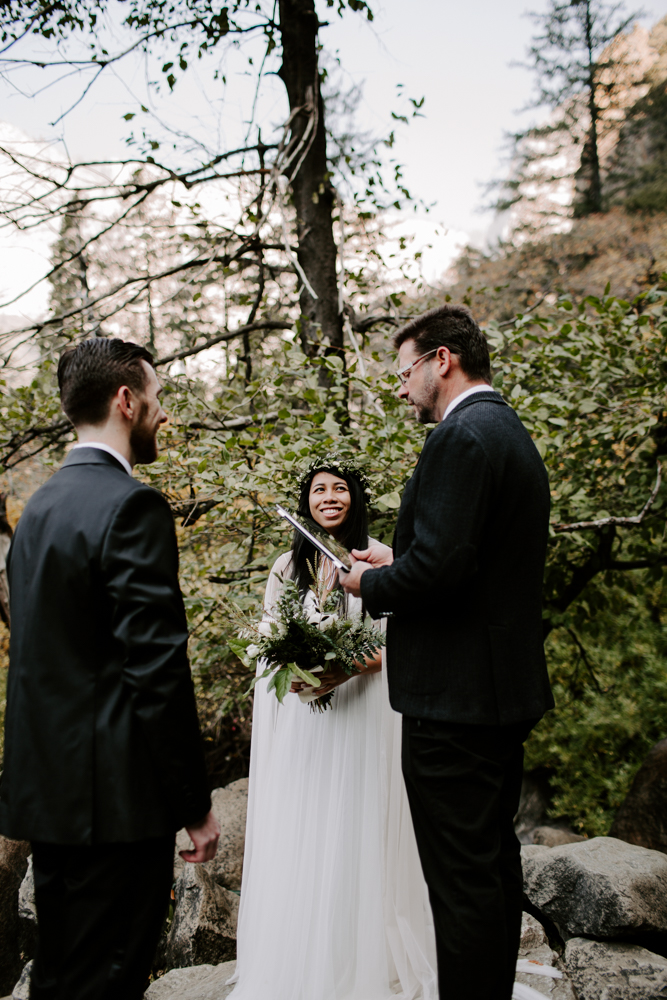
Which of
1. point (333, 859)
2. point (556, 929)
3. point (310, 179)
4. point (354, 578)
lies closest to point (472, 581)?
point (354, 578)

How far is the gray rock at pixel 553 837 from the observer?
5.60 m

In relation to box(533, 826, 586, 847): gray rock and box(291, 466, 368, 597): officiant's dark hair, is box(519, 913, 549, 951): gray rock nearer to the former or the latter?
box(291, 466, 368, 597): officiant's dark hair

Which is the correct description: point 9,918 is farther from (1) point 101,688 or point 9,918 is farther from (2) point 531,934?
(1) point 101,688

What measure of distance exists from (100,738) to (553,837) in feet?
17.4

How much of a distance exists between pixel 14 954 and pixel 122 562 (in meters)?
3.66

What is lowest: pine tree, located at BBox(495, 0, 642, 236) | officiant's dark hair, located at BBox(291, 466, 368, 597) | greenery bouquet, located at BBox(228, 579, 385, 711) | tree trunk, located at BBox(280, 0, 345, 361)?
greenery bouquet, located at BBox(228, 579, 385, 711)

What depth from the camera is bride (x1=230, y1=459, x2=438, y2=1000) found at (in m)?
2.50

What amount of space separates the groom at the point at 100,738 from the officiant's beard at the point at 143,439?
26 centimetres

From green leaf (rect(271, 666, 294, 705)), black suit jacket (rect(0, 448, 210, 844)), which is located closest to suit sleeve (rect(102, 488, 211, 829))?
black suit jacket (rect(0, 448, 210, 844))

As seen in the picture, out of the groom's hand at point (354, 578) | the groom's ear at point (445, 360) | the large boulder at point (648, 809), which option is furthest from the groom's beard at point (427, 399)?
the large boulder at point (648, 809)

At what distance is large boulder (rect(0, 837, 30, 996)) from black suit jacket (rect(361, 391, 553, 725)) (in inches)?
124

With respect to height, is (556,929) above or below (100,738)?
below

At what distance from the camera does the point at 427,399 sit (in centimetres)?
220

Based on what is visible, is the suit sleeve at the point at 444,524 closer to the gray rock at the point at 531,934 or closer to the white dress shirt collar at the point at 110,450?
the white dress shirt collar at the point at 110,450
